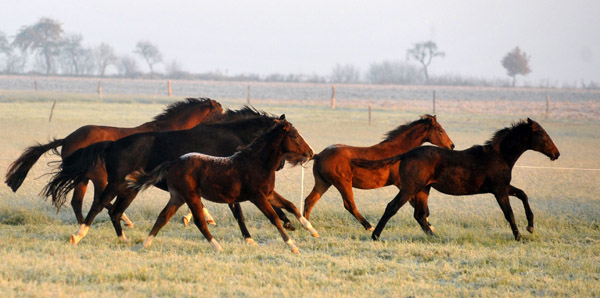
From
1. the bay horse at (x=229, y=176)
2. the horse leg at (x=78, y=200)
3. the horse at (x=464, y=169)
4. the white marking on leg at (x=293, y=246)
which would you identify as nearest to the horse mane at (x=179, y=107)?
the horse leg at (x=78, y=200)

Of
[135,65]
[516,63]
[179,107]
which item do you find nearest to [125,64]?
[135,65]

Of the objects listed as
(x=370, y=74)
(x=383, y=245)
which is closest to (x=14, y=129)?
(x=383, y=245)

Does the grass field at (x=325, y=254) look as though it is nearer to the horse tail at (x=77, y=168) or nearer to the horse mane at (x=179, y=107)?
the horse tail at (x=77, y=168)

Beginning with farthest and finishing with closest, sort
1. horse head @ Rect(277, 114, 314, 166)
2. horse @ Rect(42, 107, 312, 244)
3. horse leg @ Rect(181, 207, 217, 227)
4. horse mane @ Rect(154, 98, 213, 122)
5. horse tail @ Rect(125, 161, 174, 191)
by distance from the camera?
1. horse mane @ Rect(154, 98, 213, 122)
2. horse leg @ Rect(181, 207, 217, 227)
3. horse @ Rect(42, 107, 312, 244)
4. horse head @ Rect(277, 114, 314, 166)
5. horse tail @ Rect(125, 161, 174, 191)

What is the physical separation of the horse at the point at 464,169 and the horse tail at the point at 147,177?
2.36 m

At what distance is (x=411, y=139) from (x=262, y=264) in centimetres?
313

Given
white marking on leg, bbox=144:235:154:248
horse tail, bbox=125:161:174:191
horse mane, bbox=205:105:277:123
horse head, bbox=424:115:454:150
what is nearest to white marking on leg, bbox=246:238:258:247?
white marking on leg, bbox=144:235:154:248

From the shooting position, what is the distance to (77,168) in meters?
8.37

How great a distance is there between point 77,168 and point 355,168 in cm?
328

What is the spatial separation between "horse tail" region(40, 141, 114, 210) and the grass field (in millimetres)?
530

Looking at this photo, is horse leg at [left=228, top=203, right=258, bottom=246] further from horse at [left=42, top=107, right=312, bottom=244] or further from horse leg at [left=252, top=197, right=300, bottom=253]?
horse leg at [left=252, top=197, right=300, bottom=253]

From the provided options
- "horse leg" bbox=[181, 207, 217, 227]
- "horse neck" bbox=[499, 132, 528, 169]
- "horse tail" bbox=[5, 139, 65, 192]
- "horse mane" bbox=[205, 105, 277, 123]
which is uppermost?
"horse mane" bbox=[205, 105, 277, 123]

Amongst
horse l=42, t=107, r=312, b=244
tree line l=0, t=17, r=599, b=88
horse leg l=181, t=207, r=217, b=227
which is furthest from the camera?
tree line l=0, t=17, r=599, b=88

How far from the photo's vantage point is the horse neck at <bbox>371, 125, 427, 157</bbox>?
9.07 metres
